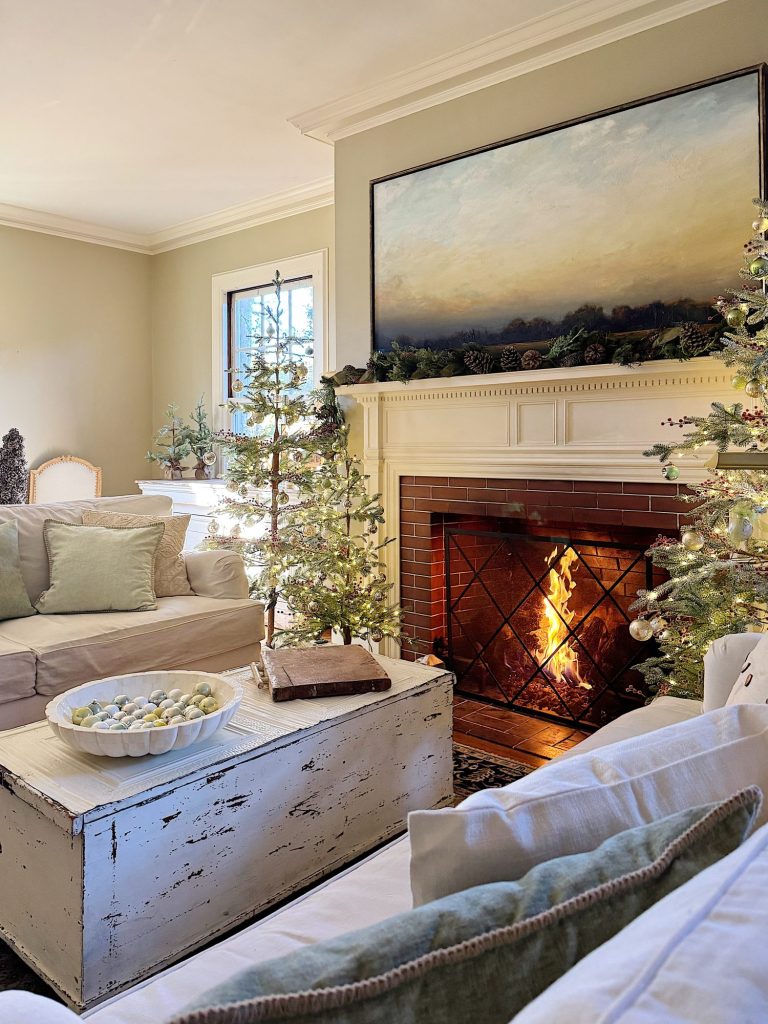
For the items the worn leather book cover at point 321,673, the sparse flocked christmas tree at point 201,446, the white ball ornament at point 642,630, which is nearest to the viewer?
the worn leather book cover at point 321,673

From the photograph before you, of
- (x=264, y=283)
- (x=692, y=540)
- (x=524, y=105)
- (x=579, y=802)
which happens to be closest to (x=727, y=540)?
(x=692, y=540)

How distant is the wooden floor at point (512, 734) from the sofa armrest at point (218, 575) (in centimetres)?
112

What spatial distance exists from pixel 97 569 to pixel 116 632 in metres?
0.35

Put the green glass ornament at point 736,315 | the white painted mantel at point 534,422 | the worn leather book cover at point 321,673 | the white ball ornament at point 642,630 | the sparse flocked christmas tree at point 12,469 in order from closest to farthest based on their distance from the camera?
the worn leather book cover at point 321,673 → the green glass ornament at point 736,315 → the white ball ornament at point 642,630 → the white painted mantel at point 534,422 → the sparse flocked christmas tree at point 12,469

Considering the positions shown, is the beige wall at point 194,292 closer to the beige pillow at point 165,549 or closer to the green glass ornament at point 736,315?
the beige pillow at point 165,549

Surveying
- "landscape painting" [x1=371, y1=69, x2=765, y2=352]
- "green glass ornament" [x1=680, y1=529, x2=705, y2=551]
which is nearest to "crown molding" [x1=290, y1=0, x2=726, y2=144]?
"landscape painting" [x1=371, y1=69, x2=765, y2=352]

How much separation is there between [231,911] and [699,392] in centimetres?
220

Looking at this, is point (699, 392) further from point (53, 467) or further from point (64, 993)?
point (53, 467)

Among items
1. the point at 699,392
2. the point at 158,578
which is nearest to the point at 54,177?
the point at 158,578

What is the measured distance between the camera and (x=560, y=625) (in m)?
3.37

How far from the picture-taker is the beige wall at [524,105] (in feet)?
8.73

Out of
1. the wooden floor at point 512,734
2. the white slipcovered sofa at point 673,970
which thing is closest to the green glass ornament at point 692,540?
the wooden floor at point 512,734

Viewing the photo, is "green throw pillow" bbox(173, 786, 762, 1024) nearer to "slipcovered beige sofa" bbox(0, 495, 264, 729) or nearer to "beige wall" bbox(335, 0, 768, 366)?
"slipcovered beige sofa" bbox(0, 495, 264, 729)

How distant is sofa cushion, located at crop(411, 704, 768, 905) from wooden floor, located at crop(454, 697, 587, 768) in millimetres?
1945
